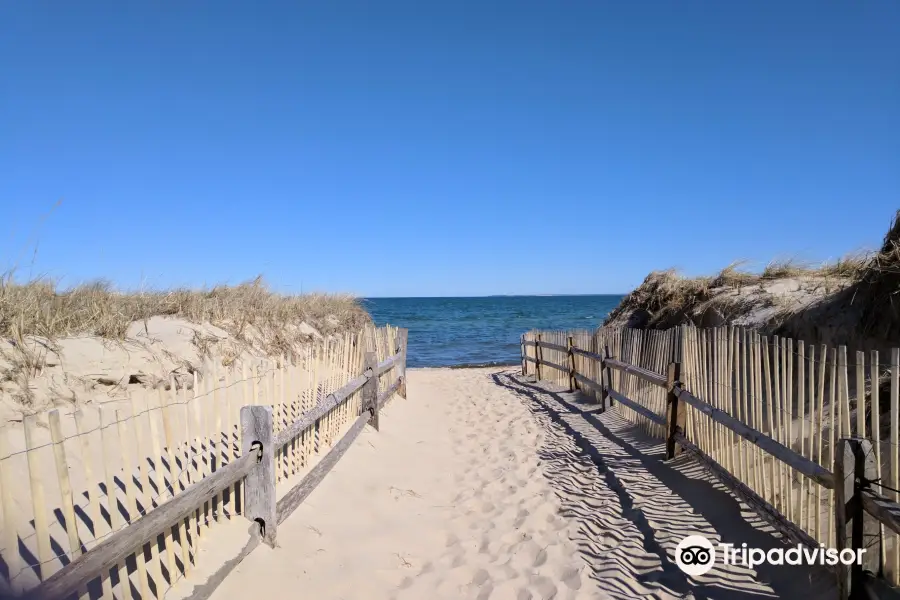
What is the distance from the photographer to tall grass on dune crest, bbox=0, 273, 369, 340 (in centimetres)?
532

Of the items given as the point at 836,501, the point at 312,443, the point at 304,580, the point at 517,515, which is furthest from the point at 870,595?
the point at 312,443

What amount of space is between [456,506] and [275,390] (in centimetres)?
217

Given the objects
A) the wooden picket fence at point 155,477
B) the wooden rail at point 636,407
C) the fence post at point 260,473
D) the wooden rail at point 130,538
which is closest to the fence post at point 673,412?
the wooden rail at point 636,407

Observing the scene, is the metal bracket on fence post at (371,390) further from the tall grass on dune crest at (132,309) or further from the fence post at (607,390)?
the fence post at (607,390)

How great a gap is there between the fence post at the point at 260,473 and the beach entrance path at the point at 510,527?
0.68 ft

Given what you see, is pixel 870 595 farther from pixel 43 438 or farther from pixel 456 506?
pixel 43 438

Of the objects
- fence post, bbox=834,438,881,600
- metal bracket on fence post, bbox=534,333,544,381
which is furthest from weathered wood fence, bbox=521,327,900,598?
metal bracket on fence post, bbox=534,333,544,381

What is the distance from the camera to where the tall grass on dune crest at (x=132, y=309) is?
5316 millimetres

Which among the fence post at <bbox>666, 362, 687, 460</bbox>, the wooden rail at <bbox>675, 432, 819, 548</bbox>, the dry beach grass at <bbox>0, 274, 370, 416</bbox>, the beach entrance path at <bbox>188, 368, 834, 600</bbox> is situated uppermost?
the dry beach grass at <bbox>0, 274, 370, 416</bbox>

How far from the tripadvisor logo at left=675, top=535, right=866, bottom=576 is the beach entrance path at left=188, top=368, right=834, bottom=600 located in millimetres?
72

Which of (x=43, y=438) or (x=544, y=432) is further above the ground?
(x=43, y=438)

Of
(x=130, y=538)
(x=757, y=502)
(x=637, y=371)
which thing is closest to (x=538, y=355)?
(x=637, y=371)

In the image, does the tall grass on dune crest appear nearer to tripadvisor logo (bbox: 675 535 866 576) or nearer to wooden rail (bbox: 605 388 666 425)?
wooden rail (bbox: 605 388 666 425)

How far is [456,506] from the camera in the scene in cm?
530
